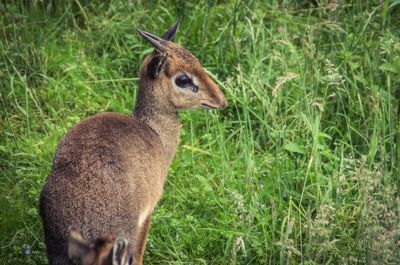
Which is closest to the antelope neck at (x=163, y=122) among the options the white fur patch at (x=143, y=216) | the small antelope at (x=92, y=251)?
the white fur patch at (x=143, y=216)

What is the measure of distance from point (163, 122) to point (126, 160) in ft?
2.27

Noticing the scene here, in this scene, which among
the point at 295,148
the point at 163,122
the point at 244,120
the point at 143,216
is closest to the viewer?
the point at 143,216

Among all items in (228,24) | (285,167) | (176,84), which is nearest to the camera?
(176,84)

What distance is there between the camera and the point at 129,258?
4.23m

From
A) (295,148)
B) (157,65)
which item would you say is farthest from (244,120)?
(157,65)

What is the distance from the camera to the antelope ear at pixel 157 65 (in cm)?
501

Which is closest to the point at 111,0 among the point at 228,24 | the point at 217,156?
the point at 228,24

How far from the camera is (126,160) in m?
4.58

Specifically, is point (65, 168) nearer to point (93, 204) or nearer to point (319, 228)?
point (93, 204)

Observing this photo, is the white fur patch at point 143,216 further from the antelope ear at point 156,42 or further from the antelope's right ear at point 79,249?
the antelope ear at point 156,42

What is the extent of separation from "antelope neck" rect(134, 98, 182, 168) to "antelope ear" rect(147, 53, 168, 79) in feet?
0.60

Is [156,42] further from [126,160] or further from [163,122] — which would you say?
[126,160]

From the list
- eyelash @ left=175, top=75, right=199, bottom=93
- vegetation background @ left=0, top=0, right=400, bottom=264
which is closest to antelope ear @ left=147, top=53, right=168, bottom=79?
eyelash @ left=175, top=75, right=199, bottom=93

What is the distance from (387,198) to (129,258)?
1160mm
